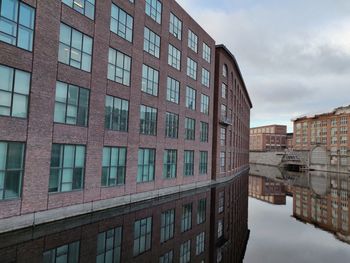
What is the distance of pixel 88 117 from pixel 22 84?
15.1 feet

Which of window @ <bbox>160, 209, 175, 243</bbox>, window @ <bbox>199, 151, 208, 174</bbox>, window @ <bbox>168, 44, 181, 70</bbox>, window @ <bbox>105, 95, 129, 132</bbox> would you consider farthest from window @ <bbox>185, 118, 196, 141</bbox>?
window @ <bbox>160, 209, 175, 243</bbox>

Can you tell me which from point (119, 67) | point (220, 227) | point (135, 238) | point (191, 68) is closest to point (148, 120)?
point (119, 67)

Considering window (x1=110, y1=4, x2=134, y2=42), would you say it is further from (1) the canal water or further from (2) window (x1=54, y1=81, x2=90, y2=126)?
(1) the canal water

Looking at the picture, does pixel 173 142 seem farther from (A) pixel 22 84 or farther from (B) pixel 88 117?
(A) pixel 22 84

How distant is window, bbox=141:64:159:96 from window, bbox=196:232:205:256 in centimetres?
1311

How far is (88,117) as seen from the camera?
1797 cm

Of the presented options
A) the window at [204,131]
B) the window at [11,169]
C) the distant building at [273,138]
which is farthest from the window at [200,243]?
the distant building at [273,138]

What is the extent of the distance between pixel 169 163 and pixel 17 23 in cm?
1708

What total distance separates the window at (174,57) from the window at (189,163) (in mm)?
9122

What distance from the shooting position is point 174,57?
92.7ft

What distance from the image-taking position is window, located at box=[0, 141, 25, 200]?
13.1 meters

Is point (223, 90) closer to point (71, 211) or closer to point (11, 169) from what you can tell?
point (71, 211)

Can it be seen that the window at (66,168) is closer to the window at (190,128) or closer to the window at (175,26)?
the window at (190,128)

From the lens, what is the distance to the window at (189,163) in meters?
30.2
